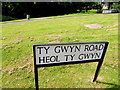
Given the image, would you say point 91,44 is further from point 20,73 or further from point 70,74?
point 20,73

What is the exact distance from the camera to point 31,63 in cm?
544

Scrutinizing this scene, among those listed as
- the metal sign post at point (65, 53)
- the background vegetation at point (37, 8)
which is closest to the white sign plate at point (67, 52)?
the metal sign post at point (65, 53)

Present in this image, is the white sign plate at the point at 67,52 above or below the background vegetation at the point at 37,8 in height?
below

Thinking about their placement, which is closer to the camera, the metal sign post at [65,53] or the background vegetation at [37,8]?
the metal sign post at [65,53]

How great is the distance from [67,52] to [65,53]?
7 cm

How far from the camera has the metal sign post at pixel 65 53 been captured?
2854mm

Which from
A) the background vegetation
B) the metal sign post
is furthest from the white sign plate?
the background vegetation

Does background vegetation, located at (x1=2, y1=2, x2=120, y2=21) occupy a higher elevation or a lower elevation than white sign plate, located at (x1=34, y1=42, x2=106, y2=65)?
higher

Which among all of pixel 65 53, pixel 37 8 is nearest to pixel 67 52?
pixel 65 53

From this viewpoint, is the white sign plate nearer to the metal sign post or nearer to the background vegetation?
the metal sign post

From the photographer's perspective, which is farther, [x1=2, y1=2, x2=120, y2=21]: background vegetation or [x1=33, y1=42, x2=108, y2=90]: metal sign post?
[x1=2, y1=2, x2=120, y2=21]: background vegetation

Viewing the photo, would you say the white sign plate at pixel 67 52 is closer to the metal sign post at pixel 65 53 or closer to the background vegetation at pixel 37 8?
the metal sign post at pixel 65 53

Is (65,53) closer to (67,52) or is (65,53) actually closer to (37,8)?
(67,52)

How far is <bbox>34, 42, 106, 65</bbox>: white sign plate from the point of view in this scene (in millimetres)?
2845
